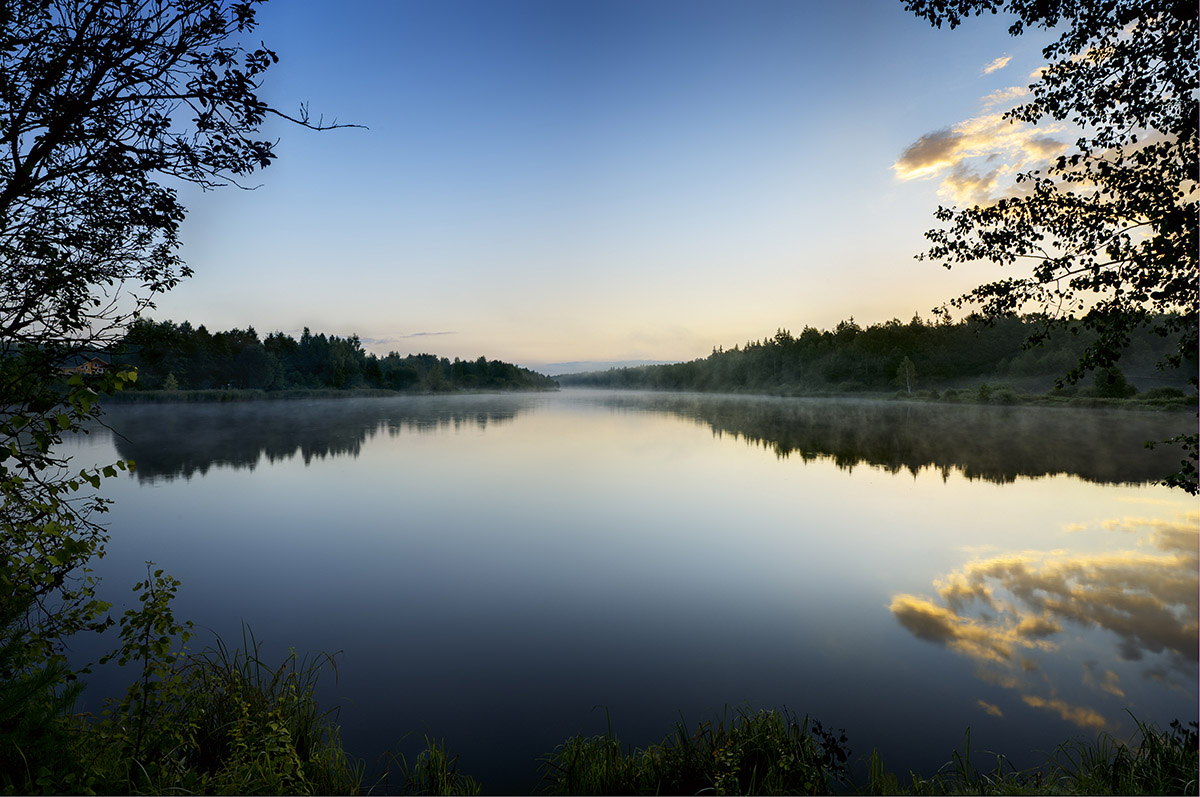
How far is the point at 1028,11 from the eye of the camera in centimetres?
798

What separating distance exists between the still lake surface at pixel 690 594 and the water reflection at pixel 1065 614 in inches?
2.3

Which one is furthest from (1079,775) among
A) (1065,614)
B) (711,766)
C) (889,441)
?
(889,441)

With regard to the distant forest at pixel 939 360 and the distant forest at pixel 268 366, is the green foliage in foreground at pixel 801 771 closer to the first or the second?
the distant forest at pixel 268 366

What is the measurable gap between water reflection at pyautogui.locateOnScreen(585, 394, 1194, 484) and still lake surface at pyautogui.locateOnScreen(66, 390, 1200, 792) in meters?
0.69

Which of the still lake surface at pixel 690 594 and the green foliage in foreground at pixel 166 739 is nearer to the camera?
the green foliage in foreground at pixel 166 739

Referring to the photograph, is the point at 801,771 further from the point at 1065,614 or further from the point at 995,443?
the point at 995,443

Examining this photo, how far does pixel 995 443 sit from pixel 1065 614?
96.6 feet

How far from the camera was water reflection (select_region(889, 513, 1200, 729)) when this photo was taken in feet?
26.3

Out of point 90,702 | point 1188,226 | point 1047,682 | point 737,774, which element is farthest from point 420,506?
point 1188,226

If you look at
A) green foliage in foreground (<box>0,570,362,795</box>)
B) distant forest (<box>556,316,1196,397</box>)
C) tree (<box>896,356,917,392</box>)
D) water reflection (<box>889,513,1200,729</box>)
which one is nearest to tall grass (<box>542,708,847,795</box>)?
green foliage in foreground (<box>0,570,362,795</box>)

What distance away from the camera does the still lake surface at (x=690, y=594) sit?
7.26 meters

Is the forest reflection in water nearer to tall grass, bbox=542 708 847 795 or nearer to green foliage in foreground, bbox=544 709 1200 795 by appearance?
green foliage in foreground, bbox=544 709 1200 795

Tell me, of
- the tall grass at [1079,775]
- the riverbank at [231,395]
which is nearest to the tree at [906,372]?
the tall grass at [1079,775]

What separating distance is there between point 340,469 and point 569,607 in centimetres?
1994
